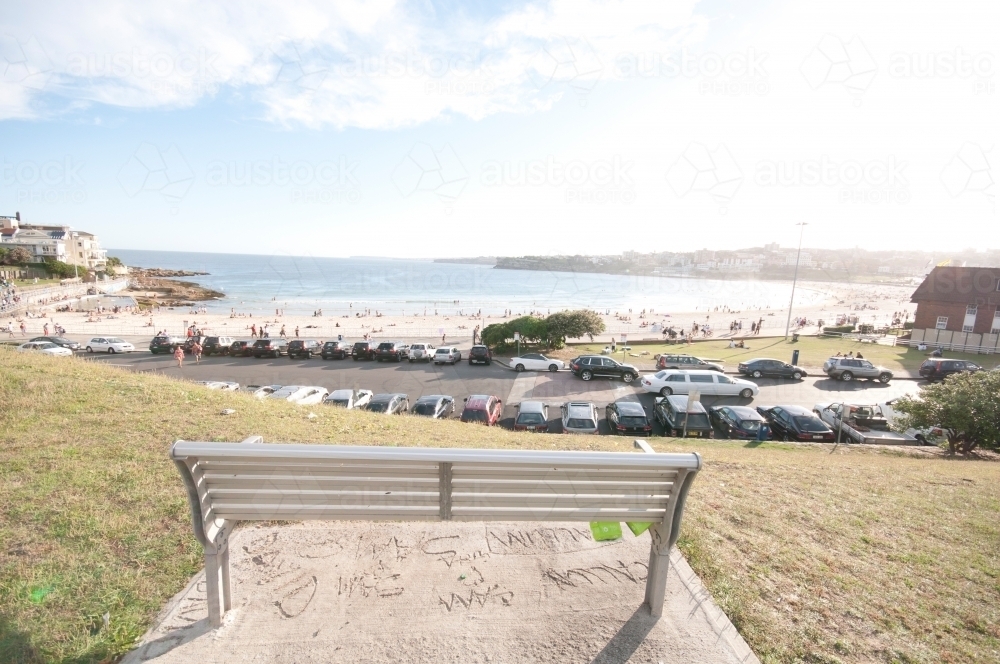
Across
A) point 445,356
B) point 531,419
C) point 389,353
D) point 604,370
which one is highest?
point 531,419

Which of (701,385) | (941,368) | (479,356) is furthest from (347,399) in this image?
(941,368)

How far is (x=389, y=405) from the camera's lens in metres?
A: 14.0

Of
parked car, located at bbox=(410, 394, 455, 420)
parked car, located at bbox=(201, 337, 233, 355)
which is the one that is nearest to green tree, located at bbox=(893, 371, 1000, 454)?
parked car, located at bbox=(410, 394, 455, 420)

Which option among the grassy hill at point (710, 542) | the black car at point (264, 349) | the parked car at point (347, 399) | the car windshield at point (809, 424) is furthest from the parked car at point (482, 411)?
the black car at point (264, 349)

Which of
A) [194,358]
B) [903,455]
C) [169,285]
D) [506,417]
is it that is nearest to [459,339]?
[194,358]

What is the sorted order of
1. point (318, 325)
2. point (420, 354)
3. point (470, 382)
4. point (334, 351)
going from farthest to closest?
point (318, 325), point (334, 351), point (420, 354), point (470, 382)

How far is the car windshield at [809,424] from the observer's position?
13.3m

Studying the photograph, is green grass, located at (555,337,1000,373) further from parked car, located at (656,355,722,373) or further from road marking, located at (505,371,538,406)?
road marking, located at (505,371,538,406)

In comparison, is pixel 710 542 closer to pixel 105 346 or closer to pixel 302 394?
pixel 302 394

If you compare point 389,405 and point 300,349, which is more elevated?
point 389,405

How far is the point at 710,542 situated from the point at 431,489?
2661 mm

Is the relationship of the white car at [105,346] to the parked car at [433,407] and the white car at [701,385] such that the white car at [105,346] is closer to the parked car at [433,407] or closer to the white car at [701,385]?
the parked car at [433,407]

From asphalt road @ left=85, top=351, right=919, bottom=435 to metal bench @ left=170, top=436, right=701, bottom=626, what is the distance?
43.4ft

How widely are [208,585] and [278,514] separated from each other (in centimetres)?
67
